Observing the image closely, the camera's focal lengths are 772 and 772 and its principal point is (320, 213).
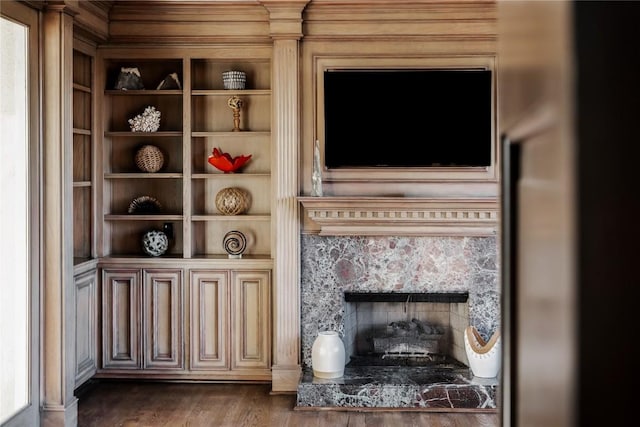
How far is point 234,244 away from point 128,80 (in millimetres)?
1400

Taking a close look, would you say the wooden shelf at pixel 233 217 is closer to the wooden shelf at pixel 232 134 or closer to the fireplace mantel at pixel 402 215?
the fireplace mantel at pixel 402 215

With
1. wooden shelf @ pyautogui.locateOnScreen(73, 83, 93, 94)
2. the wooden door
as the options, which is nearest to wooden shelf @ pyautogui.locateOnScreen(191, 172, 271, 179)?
wooden shelf @ pyautogui.locateOnScreen(73, 83, 93, 94)

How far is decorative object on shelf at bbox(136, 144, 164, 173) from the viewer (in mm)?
5613

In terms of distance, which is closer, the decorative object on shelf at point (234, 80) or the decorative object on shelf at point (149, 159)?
the decorative object on shelf at point (234, 80)

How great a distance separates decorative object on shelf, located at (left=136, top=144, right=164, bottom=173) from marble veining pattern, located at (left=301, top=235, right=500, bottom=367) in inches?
49.3

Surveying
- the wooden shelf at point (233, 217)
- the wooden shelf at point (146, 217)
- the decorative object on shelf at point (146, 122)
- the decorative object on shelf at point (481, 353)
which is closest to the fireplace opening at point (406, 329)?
the decorative object on shelf at point (481, 353)

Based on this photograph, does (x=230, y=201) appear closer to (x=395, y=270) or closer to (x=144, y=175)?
(x=144, y=175)

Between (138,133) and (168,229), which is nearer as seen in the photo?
(138,133)

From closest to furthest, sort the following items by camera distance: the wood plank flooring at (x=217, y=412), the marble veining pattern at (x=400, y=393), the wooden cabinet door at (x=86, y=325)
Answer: the wood plank flooring at (x=217, y=412) → the marble veining pattern at (x=400, y=393) → the wooden cabinet door at (x=86, y=325)

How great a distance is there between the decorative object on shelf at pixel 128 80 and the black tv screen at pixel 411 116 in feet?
4.61

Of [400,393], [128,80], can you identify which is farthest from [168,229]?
[400,393]

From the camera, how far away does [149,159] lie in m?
5.61

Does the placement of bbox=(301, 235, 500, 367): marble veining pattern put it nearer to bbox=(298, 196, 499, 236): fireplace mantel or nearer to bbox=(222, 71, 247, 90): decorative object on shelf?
bbox=(298, 196, 499, 236): fireplace mantel

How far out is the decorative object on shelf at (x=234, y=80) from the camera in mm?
5496
